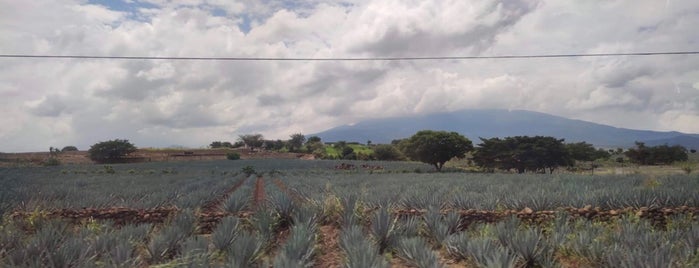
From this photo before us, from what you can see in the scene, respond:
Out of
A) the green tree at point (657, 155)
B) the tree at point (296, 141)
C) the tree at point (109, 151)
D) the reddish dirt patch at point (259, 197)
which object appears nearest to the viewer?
the reddish dirt patch at point (259, 197)

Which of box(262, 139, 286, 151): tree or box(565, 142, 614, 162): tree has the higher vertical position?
box(262, 139, 286, 151): tree

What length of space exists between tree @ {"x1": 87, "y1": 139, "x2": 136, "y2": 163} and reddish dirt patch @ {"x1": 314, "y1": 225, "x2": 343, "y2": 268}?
88149 mm

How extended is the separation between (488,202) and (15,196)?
51.7ft

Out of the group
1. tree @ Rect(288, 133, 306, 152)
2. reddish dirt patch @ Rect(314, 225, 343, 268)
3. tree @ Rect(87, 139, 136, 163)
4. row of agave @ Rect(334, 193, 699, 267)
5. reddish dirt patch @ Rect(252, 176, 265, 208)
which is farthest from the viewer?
tree @ Rect(288, 133, 306, 152)

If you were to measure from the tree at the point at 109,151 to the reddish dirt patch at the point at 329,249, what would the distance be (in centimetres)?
8815

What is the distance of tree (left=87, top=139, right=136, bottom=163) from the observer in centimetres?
8756

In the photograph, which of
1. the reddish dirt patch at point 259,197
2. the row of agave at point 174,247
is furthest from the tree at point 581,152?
the row of agave at point 174,247

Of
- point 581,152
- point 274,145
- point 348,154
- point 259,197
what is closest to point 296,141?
point 274,145

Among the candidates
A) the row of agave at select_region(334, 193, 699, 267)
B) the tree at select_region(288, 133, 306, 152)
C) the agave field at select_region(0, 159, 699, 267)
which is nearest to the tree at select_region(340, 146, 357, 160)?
→ the tree at select_region(288, 133, 306, 152)

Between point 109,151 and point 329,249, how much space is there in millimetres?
90407

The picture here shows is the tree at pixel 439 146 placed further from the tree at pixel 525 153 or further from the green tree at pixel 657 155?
the green tree at pixel 657 155

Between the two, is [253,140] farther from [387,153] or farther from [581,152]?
→ [581,152]

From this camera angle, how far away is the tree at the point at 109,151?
87562 mm

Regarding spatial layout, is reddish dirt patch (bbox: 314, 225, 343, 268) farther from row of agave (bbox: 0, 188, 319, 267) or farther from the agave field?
row of agave (bbox: 0, 188, 319, 267)
